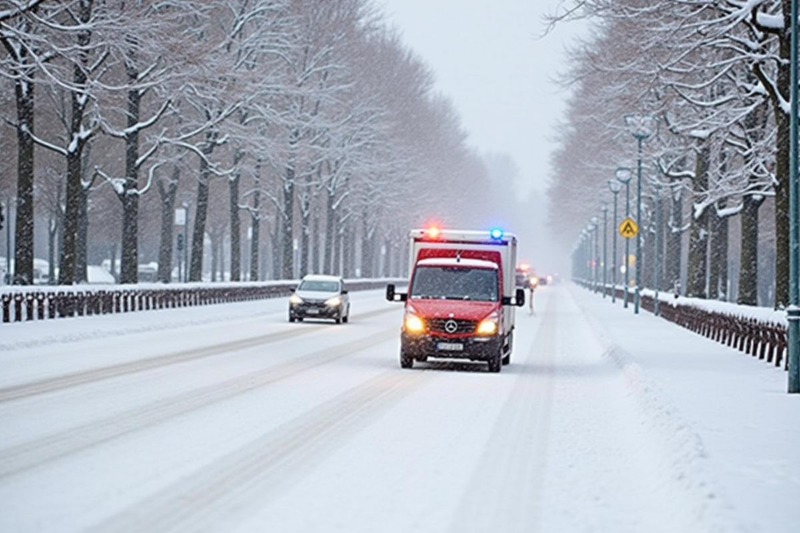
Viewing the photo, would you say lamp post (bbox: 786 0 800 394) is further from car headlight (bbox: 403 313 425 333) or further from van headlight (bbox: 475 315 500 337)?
car headlight (bbox: 403 313 425 333)

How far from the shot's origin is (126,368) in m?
21.3

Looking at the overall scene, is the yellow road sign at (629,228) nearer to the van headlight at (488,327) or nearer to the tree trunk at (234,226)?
the tree trunk at (234,226)

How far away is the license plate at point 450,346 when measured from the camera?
75.7ft

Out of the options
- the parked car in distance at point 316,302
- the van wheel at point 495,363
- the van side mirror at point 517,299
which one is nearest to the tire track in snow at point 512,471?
the van wheel at point 495,363

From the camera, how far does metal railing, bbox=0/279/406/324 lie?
33.7 meters

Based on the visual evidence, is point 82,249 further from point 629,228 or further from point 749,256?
point 749,256

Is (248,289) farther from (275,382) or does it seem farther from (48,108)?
(275,382)

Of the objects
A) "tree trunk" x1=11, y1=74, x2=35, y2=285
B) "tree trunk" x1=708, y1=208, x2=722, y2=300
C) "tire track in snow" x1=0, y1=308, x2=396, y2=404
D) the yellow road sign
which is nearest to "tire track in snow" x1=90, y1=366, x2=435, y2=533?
"tire track in snow" x1=0, y1=308, x2=396, y2=404

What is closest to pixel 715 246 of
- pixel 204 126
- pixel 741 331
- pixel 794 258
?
pixel 204 126

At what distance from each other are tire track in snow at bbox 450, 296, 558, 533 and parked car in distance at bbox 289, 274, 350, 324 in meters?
21.3

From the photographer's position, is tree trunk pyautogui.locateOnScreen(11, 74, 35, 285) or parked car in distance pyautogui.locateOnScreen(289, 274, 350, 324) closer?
tree trunk pyautogui.locateOnScreen(11, 74, 35, 285)

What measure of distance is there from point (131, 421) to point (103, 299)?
85.1 ft

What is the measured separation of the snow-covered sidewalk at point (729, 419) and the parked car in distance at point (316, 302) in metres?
13.3

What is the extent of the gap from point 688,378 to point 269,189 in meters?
59.7
